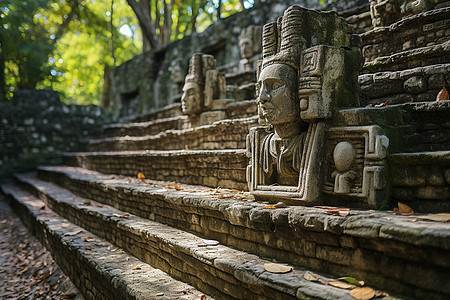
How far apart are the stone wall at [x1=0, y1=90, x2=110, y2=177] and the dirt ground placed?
6.26 m

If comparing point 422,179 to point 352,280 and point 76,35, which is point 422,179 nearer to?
point 352,280

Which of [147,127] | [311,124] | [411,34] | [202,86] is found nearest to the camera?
[311,124]

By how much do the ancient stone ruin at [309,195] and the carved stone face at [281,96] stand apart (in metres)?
0.01

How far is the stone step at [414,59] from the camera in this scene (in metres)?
4.09

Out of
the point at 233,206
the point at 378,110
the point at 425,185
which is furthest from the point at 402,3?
the point at 233,206

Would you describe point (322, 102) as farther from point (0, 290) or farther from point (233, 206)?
point (0, 290)

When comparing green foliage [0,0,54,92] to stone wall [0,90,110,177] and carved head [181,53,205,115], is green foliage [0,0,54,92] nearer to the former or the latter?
stone wall [0,90,110,177]

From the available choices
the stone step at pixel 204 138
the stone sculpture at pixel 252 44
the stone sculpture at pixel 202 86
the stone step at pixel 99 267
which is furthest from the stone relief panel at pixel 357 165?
the stone sculpture at pixel 252 44

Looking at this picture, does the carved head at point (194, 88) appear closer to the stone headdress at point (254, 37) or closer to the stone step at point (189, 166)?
the stone step at point (189, 166)

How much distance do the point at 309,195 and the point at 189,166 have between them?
2934 millimetres

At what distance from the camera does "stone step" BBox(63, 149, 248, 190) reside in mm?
4359

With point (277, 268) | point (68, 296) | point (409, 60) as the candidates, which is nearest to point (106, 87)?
point (68, 296)

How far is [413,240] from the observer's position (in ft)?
5.91

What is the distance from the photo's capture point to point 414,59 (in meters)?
4.38
